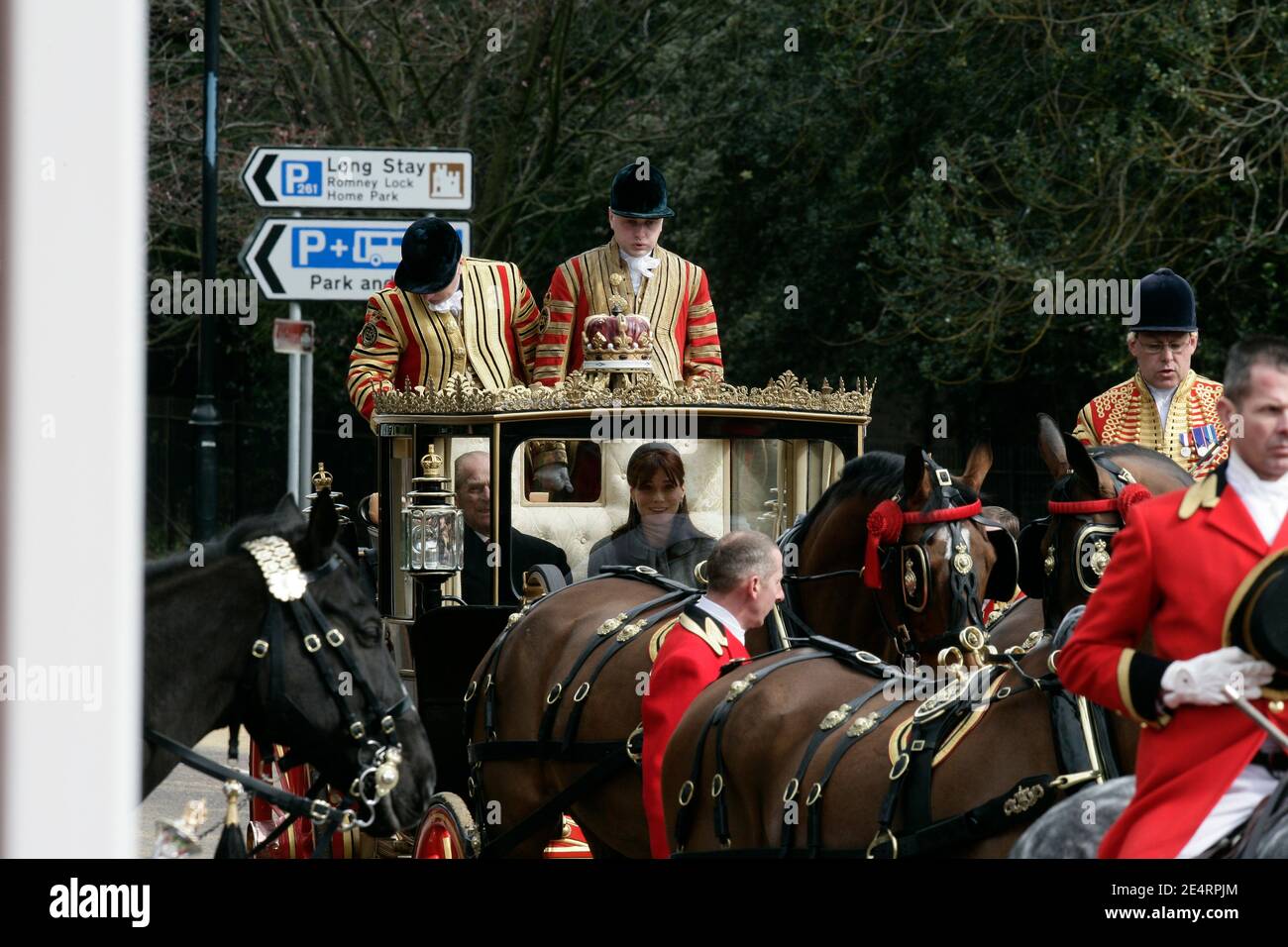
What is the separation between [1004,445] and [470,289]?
11.9 metres

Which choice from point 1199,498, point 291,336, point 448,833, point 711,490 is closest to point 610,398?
point 711,490

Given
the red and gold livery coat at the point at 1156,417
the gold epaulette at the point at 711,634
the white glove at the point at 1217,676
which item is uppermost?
the red and gold livery coat at the point at 1156,417

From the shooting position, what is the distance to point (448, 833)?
6.54 m

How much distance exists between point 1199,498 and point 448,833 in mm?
3604

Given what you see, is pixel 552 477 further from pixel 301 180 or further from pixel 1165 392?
pixel 301 180

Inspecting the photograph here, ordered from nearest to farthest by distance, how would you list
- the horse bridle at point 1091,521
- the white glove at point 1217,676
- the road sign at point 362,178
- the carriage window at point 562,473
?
the white glove at point 1217,676 → the horse bridle at point 1091,521 → the carriage window at point 562,473 → the road sign at point 362,178

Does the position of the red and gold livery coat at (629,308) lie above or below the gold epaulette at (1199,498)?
above

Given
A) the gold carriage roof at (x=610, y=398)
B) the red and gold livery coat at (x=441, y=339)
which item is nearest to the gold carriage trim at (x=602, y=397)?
the gold carriage roof at (x=610, y=398)

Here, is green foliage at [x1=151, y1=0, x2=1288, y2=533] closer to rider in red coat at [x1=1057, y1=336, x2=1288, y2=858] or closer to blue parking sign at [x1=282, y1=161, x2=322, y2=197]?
blue parking sign at [x1=282, y1=161, x2=322, y2=197]

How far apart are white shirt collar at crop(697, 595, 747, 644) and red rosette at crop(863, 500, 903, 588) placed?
2.36ft

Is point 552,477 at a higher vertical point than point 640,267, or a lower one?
lower

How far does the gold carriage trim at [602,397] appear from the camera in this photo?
6.86 meters

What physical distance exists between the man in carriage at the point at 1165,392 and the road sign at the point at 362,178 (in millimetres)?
4551

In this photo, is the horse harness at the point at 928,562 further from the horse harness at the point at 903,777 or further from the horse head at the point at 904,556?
the horse harness at the point at 903,777
